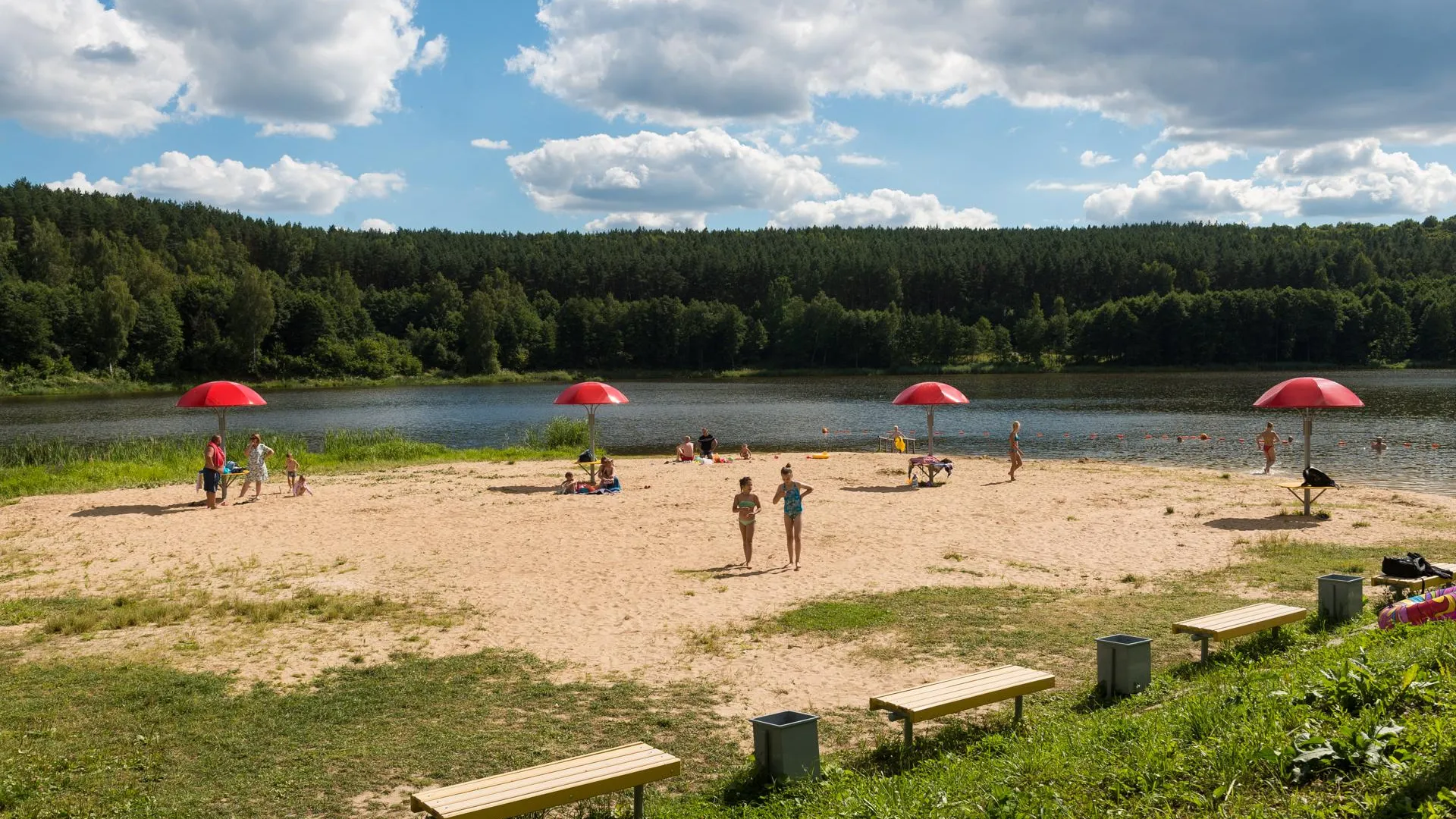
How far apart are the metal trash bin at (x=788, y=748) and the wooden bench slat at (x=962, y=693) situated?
0.83 m

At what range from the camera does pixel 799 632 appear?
11.1 meters

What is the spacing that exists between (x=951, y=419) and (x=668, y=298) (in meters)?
69.1

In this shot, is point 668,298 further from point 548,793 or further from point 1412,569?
point 548,793

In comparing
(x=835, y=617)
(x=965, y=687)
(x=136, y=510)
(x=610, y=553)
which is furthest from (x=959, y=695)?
(x=136, y=510)

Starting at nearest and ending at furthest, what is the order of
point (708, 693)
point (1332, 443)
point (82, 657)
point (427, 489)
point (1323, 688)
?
point (1323, 688) → point (708, 693) → point (82, 657) → point (427, 489) → point (1332, 443)

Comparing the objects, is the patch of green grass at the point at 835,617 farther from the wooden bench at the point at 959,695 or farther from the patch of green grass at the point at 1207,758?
the patch of green grass at the point at 1207,758

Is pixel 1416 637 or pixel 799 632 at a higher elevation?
pixel 1416 637

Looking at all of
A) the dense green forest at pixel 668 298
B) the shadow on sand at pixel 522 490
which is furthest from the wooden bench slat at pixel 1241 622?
the dense green forest at pixel 668 298

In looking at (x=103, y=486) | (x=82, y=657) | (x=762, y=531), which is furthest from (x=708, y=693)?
(x=103, y=486)

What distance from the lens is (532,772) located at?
20.4ft

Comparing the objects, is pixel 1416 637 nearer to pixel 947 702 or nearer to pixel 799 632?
pixel 947 702

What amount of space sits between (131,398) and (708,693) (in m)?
81.6

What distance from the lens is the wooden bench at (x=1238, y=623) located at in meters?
8.80

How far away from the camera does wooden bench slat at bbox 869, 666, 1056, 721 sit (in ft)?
23.6
